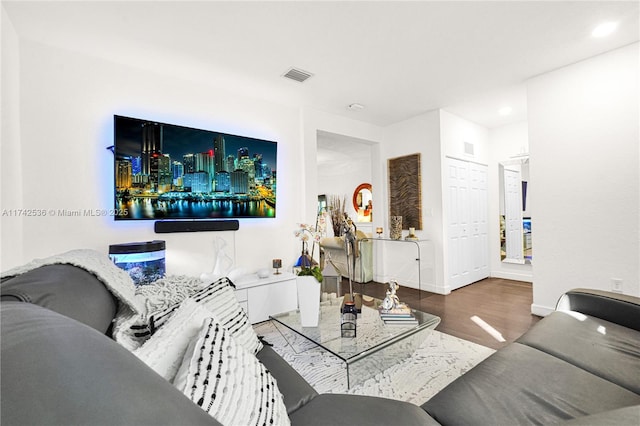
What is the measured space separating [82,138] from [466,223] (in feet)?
16.2

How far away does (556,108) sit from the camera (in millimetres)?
2920

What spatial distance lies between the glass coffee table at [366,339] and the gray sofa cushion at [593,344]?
66cm

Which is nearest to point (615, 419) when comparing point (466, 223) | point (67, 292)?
point (67, 292)

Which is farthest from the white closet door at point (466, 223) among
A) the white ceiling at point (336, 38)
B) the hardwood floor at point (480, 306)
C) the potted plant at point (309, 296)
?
the potted plant at point (309, 296)

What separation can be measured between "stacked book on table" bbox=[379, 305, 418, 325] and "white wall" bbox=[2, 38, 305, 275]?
180 centimetres

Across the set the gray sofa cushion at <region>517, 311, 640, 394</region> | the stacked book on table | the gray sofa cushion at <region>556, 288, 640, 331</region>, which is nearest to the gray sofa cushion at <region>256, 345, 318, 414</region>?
the stacked book on table

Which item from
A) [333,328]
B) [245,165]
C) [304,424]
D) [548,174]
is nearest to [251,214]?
[245,165]

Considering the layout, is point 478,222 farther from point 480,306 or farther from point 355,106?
point 355,106

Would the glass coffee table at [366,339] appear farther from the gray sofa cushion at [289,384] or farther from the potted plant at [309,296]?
the gray sofa cushion at [289,384]

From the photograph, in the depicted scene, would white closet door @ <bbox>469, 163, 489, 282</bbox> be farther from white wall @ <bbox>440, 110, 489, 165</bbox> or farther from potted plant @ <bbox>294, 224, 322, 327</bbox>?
potted plant @ <bbox>294, 224, 322, 327</bbox>

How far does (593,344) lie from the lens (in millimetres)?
1369

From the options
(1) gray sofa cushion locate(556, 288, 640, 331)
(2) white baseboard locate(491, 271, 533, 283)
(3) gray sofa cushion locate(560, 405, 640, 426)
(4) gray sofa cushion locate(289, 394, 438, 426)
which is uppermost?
(3) gray sofa cushion locate(560, 405, 640, 426)

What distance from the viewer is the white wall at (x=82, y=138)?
2148 millimetres

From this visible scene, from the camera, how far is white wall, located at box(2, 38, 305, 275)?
7.05 feet
